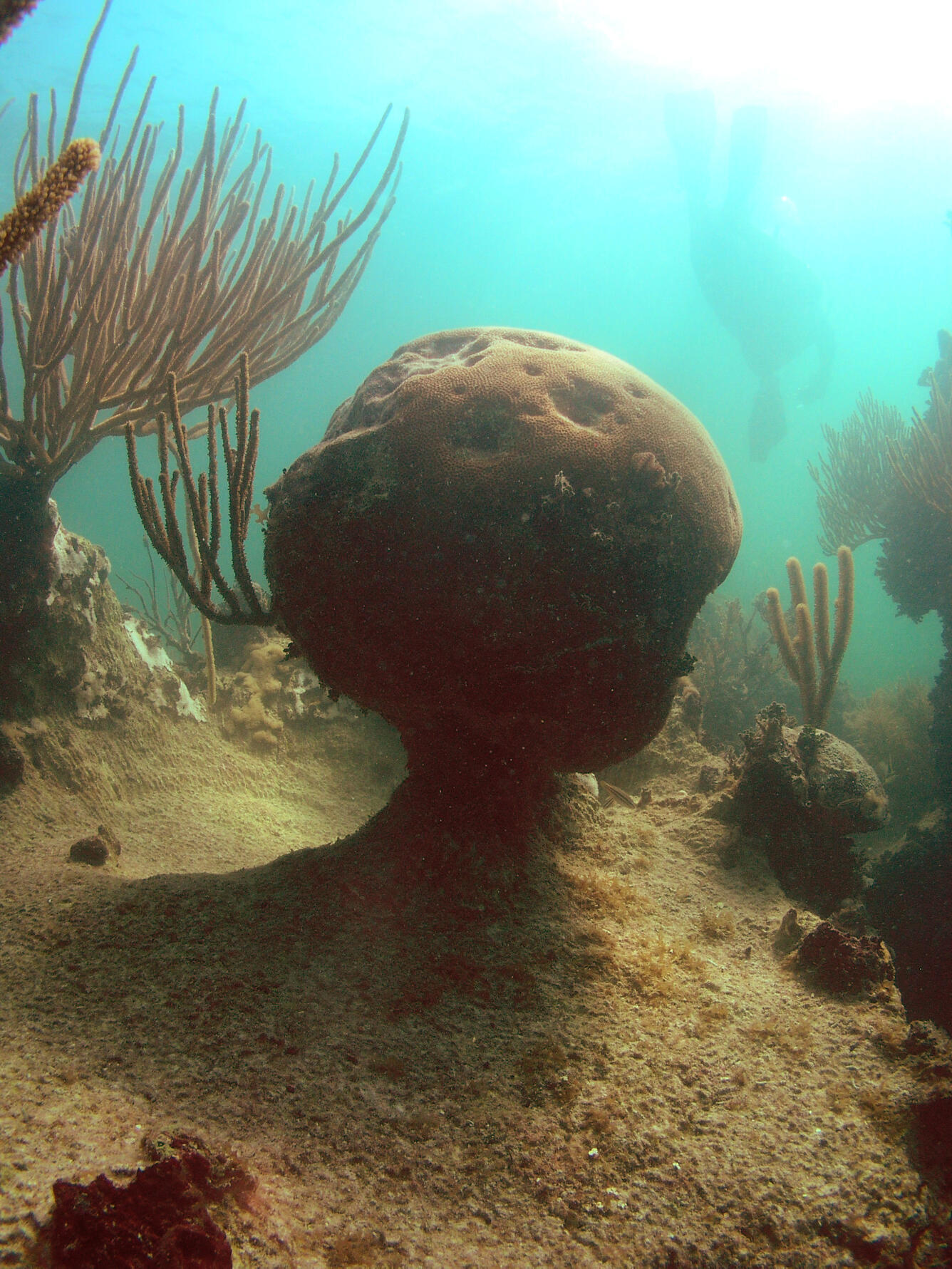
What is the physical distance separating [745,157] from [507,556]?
115ft

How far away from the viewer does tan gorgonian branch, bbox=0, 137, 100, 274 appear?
3.82 ft

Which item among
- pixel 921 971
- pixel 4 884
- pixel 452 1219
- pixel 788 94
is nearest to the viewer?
pixel 452 1219

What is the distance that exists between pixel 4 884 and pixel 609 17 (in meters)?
45.9

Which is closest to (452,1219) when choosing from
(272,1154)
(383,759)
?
(272,1154)

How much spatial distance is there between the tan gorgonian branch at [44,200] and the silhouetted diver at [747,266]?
31861mm

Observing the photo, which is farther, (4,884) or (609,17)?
(609,17)

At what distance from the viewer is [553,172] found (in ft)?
141

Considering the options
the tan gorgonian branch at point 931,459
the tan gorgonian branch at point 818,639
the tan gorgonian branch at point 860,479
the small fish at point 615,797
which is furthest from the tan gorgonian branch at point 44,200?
the tan gorgonian branch at point 860,479

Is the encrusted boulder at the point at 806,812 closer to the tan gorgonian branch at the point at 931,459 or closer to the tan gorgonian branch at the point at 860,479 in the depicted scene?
the tan gorgonian branch at the point at 931,459

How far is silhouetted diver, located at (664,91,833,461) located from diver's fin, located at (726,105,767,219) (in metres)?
0.04

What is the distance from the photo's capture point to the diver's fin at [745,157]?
26109mm

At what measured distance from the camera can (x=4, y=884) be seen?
2641mm

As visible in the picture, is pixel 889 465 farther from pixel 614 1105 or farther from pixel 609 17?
pixel 609 17

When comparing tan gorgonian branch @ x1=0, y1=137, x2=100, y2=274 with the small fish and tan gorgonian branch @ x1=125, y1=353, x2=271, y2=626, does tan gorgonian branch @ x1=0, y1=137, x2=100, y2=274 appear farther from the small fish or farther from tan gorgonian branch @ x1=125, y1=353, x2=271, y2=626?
the small fish
